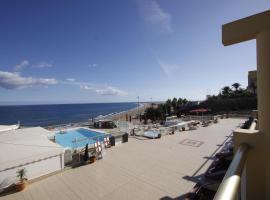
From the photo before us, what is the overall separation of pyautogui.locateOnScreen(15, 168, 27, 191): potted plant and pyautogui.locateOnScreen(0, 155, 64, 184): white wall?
222 mm

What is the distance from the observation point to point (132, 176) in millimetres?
6801

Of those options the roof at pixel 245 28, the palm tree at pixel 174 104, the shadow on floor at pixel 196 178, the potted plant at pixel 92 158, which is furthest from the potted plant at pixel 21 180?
the palm tree at pixel 174 104

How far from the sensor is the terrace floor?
5688 millimetres

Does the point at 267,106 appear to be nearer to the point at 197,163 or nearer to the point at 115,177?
the point at 115,177

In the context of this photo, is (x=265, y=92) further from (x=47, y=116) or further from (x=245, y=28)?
(x=47, y=116)

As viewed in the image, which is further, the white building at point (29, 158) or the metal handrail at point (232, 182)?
the white building at point (29, 158)

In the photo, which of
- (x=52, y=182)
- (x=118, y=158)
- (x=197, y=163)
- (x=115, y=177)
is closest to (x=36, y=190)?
(x=52, y=182)

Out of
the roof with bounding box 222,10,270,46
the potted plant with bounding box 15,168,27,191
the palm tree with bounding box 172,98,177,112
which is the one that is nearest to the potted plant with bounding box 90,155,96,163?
the potted plant with bounding box 15,168,27,191

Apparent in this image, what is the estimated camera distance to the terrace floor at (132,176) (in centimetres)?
569

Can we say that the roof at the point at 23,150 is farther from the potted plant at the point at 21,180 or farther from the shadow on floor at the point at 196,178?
the shadow on floor at the point at 196,178

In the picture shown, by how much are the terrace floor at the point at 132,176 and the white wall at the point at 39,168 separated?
38 cm

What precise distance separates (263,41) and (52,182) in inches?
294

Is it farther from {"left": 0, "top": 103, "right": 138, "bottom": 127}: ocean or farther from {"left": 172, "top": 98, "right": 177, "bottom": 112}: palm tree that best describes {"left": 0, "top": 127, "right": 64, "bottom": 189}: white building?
{"left": 172, "top": 98, "right": 177, "bottom": 112}: palm tree

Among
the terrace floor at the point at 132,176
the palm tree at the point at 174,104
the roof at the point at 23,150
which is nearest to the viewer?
the terrace floor at the point at 132,176
